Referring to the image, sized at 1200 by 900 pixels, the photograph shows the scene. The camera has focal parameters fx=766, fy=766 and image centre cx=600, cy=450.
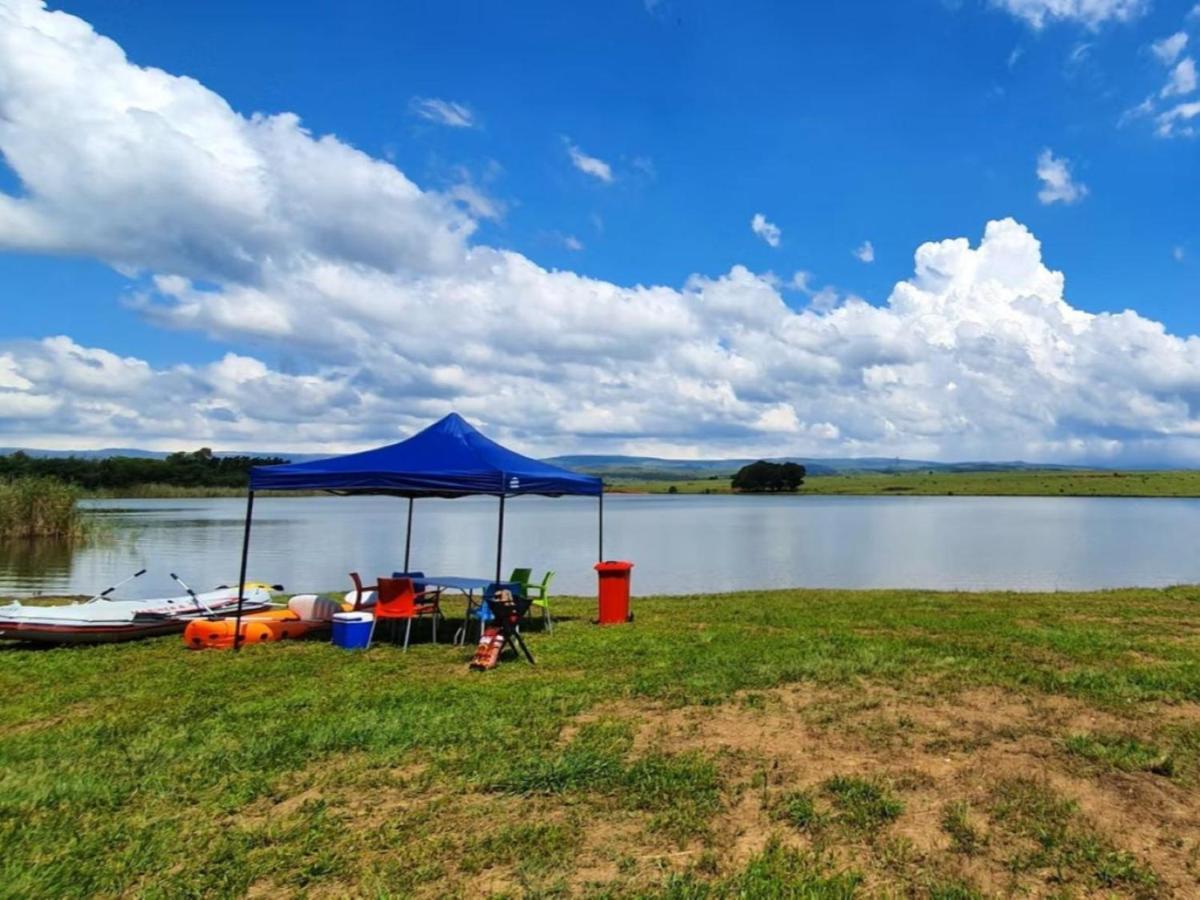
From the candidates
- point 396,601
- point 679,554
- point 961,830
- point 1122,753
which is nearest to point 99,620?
point 396,601

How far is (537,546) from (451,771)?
28085mm

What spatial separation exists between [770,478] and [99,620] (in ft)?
347

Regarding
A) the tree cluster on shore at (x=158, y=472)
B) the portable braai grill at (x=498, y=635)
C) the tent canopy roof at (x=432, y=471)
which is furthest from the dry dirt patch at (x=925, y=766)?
the tree cluster on shore at (x=158, y=472)

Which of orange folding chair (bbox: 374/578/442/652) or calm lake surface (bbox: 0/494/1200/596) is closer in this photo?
orange folding chair (bbox: 374/578/442/652)

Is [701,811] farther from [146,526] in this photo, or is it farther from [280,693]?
[146,526]

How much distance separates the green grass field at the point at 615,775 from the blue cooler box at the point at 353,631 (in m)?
0.99

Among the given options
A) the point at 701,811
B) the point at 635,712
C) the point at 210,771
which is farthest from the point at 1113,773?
the point at 210,771

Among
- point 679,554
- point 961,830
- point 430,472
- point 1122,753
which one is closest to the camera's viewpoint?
point 961,830

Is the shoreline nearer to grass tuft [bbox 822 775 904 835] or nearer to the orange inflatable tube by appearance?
the orange inflatable tube

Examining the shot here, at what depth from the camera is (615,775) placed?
17.1ft

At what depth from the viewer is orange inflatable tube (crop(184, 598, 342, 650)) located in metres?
10.2

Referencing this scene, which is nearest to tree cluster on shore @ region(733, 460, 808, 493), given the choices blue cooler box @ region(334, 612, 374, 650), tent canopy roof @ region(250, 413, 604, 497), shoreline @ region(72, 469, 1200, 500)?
shoreline @ region(72, 469, 1200, 500)

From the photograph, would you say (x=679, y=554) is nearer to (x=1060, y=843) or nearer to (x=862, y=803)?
(x=862, y=803)

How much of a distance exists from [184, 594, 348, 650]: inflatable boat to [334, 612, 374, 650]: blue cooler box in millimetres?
628
